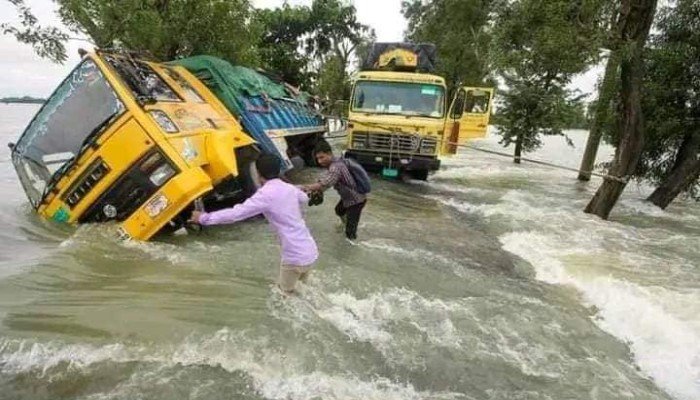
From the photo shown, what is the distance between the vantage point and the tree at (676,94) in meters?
12.3

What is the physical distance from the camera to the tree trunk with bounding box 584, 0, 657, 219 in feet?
32.7

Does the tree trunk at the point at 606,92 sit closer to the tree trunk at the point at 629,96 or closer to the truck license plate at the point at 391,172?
the tree trunk at the point at 629,96

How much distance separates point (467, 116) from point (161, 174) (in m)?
11.0

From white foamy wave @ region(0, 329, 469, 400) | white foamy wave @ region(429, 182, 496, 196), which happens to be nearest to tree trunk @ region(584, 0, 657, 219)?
white foamy wave @ region(429, 182, 496, 196)

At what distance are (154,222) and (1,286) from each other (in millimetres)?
1581

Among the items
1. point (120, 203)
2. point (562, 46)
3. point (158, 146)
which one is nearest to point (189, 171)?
point (158, 146)

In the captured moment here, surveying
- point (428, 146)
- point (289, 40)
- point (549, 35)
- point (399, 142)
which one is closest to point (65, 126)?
point (549, 35)

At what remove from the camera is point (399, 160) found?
43.5ft

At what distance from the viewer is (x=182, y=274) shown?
585 centimetres

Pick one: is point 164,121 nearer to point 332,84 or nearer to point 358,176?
point 358,176

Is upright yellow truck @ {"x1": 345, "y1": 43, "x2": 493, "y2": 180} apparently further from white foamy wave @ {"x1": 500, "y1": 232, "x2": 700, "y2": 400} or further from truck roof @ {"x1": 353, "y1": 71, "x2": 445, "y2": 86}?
white foamy wave @ {"x1": 500, "y1": 232, "x2": 700, "y2": 400}

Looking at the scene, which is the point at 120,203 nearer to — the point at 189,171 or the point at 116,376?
the point at 189,171

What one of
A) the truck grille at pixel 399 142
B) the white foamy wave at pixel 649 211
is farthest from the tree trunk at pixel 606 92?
the truck grille at pixel 399 142

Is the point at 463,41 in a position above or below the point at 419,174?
above
